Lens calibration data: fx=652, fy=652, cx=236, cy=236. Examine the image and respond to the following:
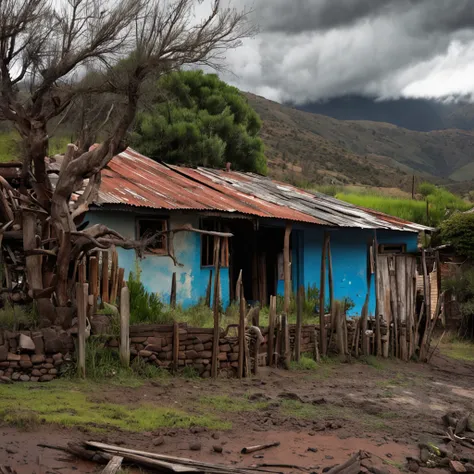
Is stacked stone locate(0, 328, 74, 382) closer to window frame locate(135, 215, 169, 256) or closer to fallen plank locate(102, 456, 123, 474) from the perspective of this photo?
fallen plank locate(102, 456, 123, 474)

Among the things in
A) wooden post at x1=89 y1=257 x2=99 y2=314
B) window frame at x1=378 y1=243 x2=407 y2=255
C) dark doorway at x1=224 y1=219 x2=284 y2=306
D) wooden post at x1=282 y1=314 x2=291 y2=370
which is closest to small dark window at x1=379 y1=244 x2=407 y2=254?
window frame at x1=378 y1=243 x2=407 y2=255

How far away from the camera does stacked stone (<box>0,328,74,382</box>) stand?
8250 mm

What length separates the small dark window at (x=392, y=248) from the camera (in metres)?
18.1

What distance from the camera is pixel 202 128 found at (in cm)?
2692

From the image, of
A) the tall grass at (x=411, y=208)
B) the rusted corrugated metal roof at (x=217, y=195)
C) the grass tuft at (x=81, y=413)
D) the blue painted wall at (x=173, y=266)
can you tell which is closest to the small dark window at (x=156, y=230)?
the blue painted wall at (x=173, y=266)

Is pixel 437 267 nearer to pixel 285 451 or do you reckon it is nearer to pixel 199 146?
pixel 199 146

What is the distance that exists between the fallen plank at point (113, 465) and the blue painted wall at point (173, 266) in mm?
6895

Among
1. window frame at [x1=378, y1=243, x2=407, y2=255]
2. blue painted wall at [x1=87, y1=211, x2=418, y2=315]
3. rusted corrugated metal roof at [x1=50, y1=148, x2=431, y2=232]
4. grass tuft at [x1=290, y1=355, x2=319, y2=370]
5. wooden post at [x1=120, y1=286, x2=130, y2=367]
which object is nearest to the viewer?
wooden post at [x1=120, y1=286, x2=130, y2=367]

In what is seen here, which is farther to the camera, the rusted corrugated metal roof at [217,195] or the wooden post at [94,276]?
the rusted corrugated metal roof at [217,195]

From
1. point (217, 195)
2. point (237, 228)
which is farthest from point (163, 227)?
point (237, 228)

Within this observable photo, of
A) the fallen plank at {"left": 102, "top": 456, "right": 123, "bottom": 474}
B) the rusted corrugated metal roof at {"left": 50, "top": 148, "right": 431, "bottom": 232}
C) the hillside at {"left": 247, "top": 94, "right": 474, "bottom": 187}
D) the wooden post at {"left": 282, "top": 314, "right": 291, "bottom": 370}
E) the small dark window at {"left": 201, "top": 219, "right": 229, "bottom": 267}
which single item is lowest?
the fallen plank at {"left": 102, "top": 456, "right": 123, "bottom": 474}

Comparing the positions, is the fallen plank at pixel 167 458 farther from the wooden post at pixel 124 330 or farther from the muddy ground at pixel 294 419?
the wooden post at pixel 124 330

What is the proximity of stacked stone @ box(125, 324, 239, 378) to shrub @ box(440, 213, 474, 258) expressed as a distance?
36.3ft

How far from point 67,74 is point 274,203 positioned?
7.37m
